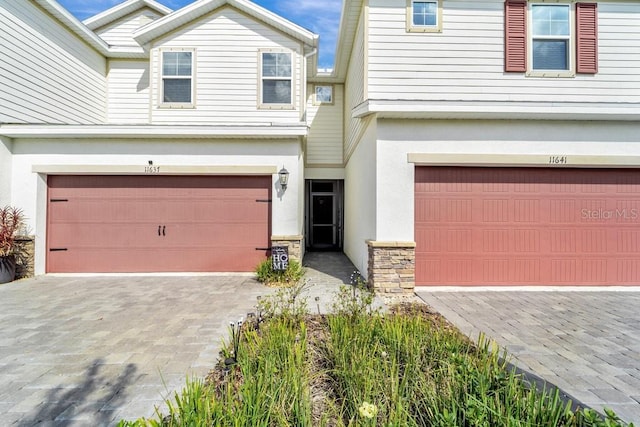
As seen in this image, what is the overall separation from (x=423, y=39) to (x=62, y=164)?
8285 millimetres

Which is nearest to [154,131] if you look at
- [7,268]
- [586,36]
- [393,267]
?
[7,268]

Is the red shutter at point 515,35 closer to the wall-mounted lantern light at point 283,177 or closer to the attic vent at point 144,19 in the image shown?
the wall-mounted lantern light at point 283,177

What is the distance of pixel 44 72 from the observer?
7891mm

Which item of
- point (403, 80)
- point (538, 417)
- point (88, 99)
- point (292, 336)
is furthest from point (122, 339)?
point (88, 99)

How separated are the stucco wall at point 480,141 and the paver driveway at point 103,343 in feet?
11.1

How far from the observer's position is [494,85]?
6.05 meters

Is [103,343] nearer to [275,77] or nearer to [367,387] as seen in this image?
[367,387]

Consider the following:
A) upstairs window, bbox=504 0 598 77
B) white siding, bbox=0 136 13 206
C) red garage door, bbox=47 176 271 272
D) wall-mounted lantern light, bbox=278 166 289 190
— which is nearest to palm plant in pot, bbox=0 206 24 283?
white siding, bbox=0 136 13 206

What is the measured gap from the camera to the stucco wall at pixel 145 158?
702cm

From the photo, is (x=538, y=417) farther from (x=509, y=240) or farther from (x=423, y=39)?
(x=423, y=39)

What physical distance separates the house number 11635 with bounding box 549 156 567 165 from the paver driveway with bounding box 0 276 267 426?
618 centimetres

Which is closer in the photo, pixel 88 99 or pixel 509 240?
pixel 509 240

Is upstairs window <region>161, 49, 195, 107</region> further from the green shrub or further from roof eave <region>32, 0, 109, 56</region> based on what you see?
the green shrub

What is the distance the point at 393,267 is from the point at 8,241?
793 cm
